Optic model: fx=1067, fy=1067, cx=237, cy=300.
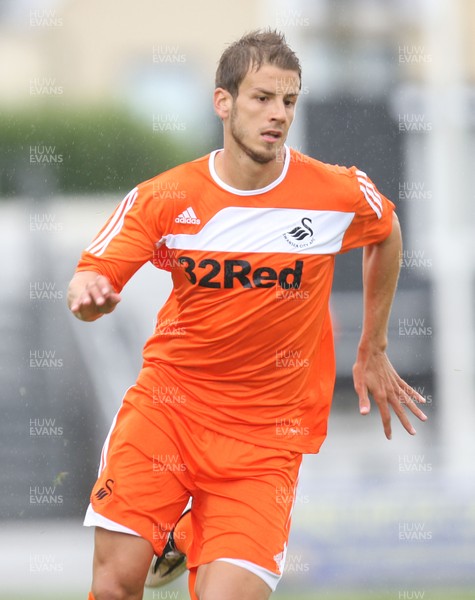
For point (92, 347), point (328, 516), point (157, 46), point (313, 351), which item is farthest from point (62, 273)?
point (313, 351)

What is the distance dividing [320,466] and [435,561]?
173cm

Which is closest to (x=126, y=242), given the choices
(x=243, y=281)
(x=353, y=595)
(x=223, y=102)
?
(x=243, y=281)

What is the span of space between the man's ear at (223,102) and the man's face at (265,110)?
3.2 inches

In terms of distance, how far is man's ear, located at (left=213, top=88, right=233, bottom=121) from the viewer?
386 centimetres

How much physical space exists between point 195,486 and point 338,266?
4.61 m

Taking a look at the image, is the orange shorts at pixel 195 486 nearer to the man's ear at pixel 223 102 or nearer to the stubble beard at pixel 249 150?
the stubble beard at pixel 249 150

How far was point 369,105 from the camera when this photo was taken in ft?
27.6

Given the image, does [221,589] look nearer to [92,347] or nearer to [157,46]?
[92,347]

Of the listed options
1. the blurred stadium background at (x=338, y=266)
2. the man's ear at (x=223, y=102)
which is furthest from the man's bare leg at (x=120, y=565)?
the blurred stadium background at (x=338, y=266)

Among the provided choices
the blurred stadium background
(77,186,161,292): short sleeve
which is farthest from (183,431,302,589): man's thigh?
the blurred stadium background

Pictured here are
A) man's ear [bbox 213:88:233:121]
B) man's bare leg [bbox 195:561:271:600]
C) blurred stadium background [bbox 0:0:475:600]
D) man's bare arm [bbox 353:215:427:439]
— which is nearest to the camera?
man's bare leg [bbox 195:561:271:600]

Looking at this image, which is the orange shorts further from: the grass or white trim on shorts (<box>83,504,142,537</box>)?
the grass

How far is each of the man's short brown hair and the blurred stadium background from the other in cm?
288

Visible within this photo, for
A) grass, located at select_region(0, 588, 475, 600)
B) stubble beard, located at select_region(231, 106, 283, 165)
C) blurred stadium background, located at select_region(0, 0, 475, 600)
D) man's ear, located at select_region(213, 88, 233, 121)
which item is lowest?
grass, located at select_region(0, 588, 475, 600)
